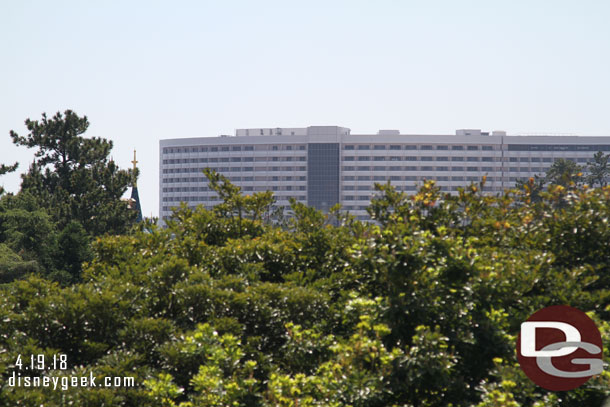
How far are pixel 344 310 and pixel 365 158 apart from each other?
16762 cm

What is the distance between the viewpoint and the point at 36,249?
50438 millimetres

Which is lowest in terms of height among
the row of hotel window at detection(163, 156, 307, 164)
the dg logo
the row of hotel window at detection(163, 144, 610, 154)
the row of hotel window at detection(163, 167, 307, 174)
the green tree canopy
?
the dg logo

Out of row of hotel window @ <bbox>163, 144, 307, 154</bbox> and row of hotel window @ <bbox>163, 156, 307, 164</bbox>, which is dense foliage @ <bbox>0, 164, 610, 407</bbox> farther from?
row of hotel window @ <bbox>163, 156, 307, 164</bbox>

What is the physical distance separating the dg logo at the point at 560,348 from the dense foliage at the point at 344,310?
14 cm

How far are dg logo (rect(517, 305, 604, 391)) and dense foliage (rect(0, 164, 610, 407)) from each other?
0.45 ft

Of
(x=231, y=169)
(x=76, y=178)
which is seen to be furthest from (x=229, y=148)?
(x=76, y=178)

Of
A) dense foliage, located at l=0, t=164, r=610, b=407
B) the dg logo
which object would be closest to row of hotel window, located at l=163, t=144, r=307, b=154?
dense foliage, located at l=0, t=164, r=610, b=407

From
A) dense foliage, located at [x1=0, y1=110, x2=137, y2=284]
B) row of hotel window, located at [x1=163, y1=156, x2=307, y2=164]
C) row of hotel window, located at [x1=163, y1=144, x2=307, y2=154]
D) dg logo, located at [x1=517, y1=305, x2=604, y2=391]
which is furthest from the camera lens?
row of hotel window, located at [x1=163, y1=156, x2=307, y2=164]

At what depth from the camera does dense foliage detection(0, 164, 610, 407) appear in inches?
329

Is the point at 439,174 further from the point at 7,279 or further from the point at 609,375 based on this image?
the point at 609,375

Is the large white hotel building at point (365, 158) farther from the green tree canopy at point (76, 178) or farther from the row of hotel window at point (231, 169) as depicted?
the green tree canopy at point (76, 178)

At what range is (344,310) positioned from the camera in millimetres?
9367

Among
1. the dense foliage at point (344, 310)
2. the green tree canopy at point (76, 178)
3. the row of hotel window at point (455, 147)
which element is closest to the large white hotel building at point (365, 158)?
the row of hotel window at point (455, 147)

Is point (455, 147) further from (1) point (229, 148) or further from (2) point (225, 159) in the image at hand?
(2) point (225, 159)
